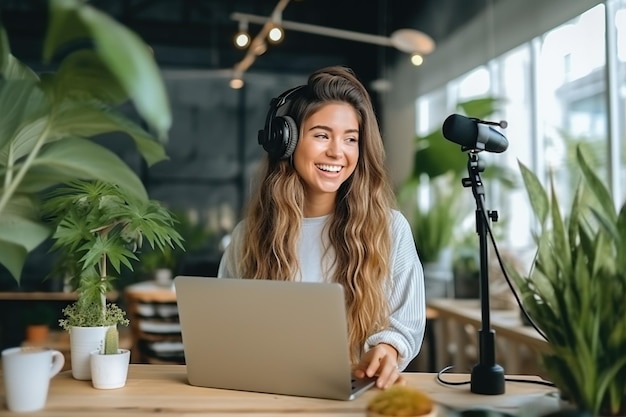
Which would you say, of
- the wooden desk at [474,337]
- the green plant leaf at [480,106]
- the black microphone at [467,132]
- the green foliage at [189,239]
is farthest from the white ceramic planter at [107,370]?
the green foliage at [189,239]

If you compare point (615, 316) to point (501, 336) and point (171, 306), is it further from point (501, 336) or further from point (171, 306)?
point (171, 306)

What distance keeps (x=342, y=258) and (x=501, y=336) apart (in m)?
1.60

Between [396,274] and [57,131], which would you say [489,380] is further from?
[57,131]

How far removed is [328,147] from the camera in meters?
1.76

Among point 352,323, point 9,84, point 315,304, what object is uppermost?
point 9,84

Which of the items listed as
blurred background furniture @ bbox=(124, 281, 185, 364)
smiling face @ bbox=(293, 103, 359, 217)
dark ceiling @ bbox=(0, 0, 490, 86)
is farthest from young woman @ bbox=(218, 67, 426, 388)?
dark ceiling @ bbox=(0, 0, 490, 86)

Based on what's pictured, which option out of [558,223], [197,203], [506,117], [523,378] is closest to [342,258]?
[523,378]

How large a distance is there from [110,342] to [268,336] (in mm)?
367

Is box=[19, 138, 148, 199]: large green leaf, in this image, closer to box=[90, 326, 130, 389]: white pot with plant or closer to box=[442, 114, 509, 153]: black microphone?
box=[90, 326, 130, 389]: white pot with plant

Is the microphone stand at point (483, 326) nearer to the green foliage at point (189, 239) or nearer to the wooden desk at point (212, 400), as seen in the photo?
the wooden desk at point (212, 400)

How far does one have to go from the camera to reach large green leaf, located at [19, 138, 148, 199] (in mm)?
1023

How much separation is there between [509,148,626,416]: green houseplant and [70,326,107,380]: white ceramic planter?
0.87 m

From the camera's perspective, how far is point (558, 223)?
1.13 meters

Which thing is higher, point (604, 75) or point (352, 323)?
point (604, 75)
